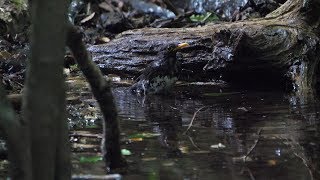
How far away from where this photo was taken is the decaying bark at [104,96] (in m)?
2.75

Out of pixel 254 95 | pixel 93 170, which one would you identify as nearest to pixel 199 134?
pixel 93 170

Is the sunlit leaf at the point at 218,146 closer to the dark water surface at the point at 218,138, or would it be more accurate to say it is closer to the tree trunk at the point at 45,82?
the dark water surface at the point at 218,138

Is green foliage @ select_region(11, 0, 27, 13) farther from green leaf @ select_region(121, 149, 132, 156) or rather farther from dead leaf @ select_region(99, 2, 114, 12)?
green leaf @ select_region(121, 149, 132, 156)

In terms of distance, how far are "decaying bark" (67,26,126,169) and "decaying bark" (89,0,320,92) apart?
3.55 metres

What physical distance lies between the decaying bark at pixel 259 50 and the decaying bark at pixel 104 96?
3554 mm

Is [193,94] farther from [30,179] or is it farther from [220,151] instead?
[30,179]

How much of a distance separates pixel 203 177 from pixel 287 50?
3987 millimetres

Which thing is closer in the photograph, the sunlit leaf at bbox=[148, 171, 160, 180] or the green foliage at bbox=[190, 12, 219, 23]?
the sunlit leaf at bbox=[148, 171, 160, 180]

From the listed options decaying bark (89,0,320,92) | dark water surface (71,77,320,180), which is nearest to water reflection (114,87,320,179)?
dark water surface (71,77,320,180)

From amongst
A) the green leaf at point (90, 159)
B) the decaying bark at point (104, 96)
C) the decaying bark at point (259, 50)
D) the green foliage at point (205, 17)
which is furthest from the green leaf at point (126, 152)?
the green foliage at point (205, 17)

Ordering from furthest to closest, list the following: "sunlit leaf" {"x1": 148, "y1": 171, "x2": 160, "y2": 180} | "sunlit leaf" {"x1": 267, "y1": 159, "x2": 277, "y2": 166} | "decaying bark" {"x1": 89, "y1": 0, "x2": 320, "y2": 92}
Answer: "decaying bark" {"x1": 89, "y1": 0, "x2": 320, "y2": 92}
"sunlit leaf" {"x1": 267, "y1": 159, "x2": 277, "y2": 166}
"sunlit leaf" {"x1": 148, "y1": 171, "x2": 160, "y2": 180}

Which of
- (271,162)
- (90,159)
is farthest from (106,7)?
(271,162)

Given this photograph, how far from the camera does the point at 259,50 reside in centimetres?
677

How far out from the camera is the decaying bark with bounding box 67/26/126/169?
2754mm
